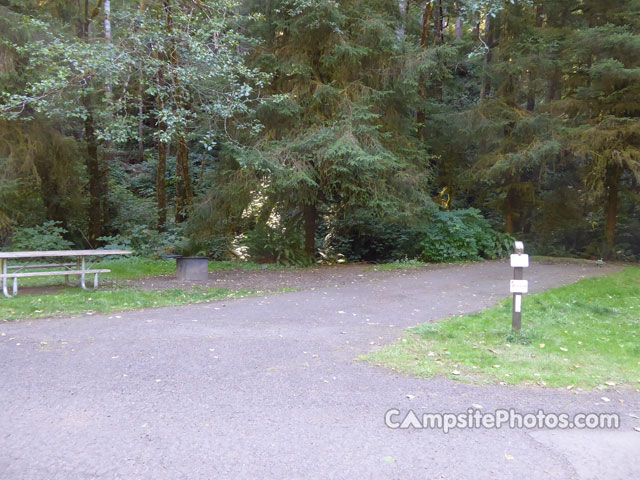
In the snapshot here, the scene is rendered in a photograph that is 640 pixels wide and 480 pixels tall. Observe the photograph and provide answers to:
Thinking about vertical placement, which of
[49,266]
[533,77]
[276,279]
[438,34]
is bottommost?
[276,279]

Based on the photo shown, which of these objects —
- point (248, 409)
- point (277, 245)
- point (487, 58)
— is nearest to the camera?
point (248, 409)

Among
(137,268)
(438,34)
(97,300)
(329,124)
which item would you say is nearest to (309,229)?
(329,124)

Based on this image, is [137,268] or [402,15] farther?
[402,15]

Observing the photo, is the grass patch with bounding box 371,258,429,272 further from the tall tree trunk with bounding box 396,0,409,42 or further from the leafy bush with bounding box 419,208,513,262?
the tall tree trunk with bounding box 396,0,409,42

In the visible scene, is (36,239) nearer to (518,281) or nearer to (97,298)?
(97,298)

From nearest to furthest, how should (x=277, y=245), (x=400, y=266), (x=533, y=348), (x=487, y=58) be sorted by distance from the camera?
(x=533, y=348)
(x=400, y=266)
(x=277, y=245)
(x=487, y=58)

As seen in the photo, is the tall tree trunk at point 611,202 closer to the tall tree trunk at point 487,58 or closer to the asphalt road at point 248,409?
the tall tree trunk at point 487,58

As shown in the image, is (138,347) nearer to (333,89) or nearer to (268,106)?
(268,106)

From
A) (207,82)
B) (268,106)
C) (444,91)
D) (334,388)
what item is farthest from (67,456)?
(444,91)

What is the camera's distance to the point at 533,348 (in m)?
5.67

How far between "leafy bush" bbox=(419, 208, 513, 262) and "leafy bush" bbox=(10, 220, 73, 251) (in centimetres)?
1124

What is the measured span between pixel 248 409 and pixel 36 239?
44.6 feet

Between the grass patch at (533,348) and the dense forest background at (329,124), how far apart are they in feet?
18.8

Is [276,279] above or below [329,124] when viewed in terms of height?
below
